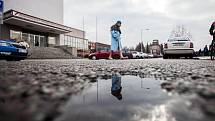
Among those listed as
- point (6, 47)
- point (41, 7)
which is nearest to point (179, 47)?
point (6, 47)

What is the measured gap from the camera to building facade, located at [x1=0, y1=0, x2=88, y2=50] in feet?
118

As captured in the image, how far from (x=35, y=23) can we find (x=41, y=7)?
13.6 meters

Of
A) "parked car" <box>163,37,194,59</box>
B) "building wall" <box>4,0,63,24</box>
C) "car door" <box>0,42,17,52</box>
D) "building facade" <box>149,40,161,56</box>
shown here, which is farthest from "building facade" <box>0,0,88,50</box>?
"building facade" <box>149,40,161,56</box>

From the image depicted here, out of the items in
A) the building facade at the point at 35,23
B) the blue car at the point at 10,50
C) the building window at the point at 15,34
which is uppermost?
the building facade at the point at 35,23

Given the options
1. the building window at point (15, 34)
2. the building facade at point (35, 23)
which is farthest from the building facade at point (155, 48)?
the building window at point (15, 34)

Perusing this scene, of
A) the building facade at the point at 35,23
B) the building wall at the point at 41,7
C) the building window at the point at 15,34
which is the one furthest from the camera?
the building wall at the point at 41,7

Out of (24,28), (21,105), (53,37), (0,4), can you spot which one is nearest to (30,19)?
(24,28)

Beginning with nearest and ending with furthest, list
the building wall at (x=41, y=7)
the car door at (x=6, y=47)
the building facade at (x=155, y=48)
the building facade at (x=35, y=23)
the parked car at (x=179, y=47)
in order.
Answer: the car door at (x=6, y=47) < the parked car at (x=179, y=47) < the building facade at (x=35, y=23) < the building wall at (x=41, y=7) < the building facade at (x=155, y=48)

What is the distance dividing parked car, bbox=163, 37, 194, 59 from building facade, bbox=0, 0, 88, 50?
21840mm

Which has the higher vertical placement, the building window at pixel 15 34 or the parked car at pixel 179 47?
the building window at pixel 15 34

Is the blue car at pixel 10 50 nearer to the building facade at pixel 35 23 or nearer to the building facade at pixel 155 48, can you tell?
the building facade at pixel 35 23

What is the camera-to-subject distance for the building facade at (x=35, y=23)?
35.9 meters

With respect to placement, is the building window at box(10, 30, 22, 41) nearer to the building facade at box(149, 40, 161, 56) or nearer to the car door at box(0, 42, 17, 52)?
the car door at box(0, 42, 17, 52)

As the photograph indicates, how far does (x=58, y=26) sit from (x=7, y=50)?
34.8m
